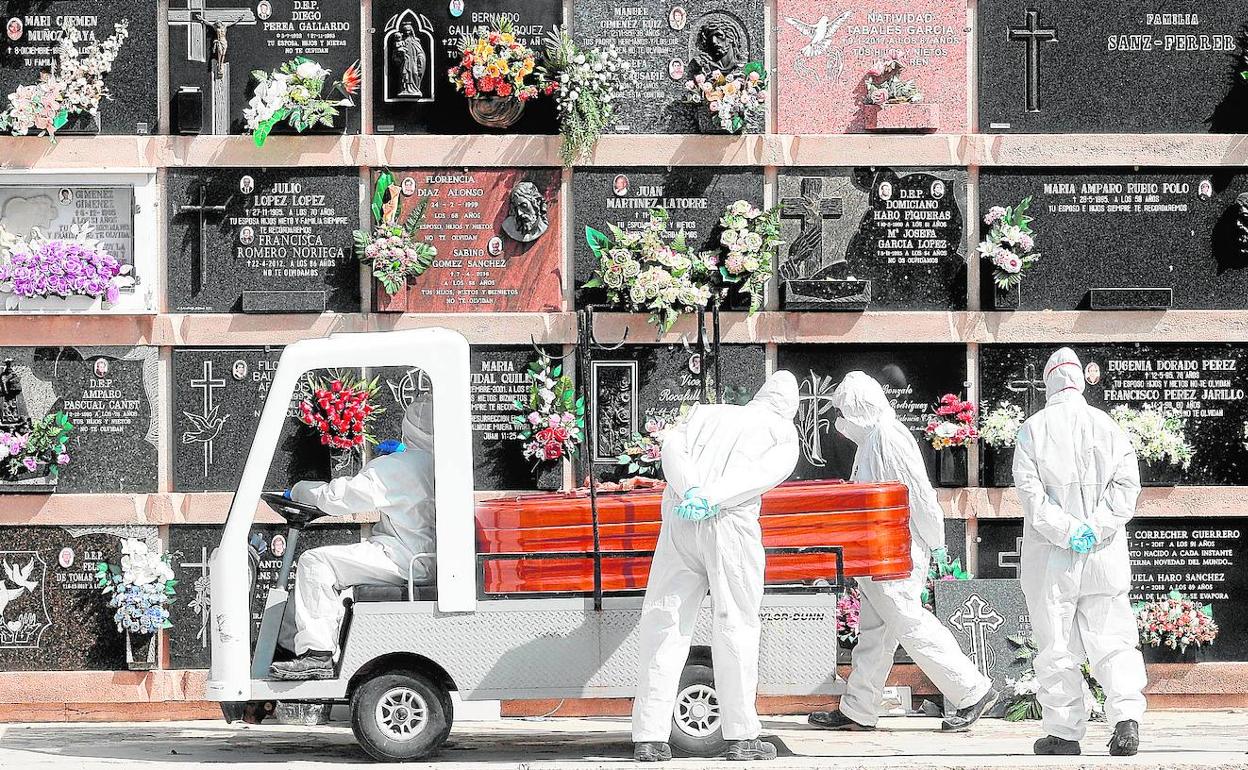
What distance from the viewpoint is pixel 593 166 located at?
1011 centimetres

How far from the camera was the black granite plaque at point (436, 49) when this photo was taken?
10.0 metres

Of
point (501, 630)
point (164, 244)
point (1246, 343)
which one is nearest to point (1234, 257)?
point (1246, 343)

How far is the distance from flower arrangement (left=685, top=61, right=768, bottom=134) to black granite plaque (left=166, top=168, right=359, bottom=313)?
7.56 ft

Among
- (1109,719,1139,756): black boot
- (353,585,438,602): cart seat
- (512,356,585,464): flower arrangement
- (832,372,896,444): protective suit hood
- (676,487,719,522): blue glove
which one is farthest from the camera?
(512,356,585,464): flower arrangement

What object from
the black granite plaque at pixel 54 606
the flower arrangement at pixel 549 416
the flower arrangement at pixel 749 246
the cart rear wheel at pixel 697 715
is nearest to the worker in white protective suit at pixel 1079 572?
the cart rear wheel at pixel 697 715

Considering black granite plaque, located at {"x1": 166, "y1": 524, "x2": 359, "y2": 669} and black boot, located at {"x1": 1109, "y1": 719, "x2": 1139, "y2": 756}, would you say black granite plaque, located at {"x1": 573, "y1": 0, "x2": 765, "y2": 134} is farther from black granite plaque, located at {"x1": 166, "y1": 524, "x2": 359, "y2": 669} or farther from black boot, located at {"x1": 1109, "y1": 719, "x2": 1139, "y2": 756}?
black boot, located at {"x1": 1109, "y1": 719, "x2": 1139, "y2": 756}

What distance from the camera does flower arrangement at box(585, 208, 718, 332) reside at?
32.3 feet

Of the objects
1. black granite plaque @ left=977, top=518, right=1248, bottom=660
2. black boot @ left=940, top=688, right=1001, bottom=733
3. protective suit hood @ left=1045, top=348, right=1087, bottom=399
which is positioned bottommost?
black boot @ left=940, top=688, right=1001, bottom=733

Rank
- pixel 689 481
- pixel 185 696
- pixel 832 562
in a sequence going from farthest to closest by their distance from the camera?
1. pixel 185 696
2. pixel 832 562
3. pixel 689 481

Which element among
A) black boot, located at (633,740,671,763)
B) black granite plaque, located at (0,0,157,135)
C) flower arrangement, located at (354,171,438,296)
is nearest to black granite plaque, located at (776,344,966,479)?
flower arrangement, located at (354,171,438,296)

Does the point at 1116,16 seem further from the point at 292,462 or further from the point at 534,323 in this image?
the point at 292,462

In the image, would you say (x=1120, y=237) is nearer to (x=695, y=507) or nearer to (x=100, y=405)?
(x=695, y=507)

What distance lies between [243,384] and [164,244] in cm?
104

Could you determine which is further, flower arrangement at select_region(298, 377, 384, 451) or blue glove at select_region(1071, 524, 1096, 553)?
flower arrangement at select_region(298, 377, 384, 451)
